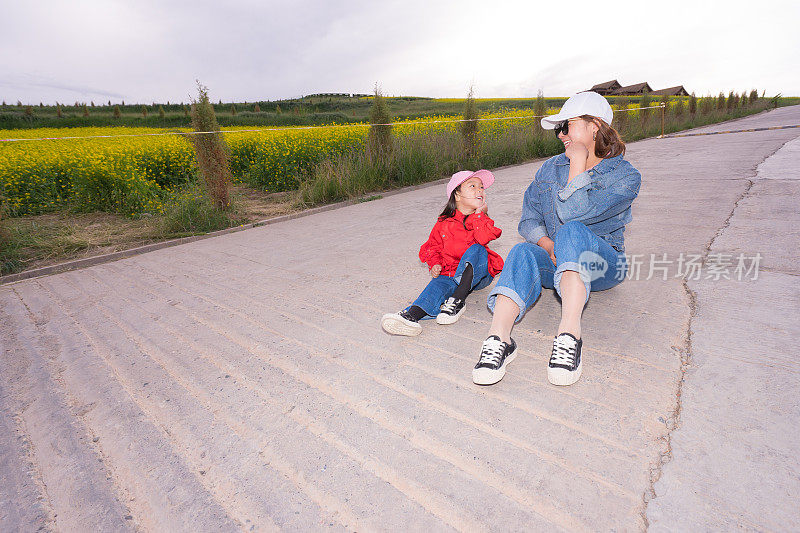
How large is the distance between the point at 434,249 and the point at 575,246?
44.0 inches

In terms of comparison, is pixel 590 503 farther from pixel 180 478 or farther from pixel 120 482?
pixel 120 482

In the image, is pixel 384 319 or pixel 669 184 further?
pixel 669 184

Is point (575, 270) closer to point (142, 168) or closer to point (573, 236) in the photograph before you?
point (573, 236)

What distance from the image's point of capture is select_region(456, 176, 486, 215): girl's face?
2.88 metres

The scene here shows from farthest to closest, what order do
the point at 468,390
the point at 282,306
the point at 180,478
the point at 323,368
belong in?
the point at 282,306, the point at 323,368, the point at 468,390, the point at 180,478

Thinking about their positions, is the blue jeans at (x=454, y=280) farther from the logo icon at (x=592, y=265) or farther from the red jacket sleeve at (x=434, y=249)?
the logo icon at (x=592, y=265)

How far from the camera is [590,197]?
2318 mm

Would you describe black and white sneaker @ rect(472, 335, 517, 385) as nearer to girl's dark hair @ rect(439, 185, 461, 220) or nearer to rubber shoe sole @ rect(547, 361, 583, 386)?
rubber shoe sole @ rect(547, 361, 583, 386)

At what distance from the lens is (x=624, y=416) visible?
5.81ft

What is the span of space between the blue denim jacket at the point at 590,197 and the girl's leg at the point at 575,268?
0.43 feet

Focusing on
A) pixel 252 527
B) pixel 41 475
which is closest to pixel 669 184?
pixel 252 527

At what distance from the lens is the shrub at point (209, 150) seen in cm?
643

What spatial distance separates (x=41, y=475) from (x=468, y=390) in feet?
6.06

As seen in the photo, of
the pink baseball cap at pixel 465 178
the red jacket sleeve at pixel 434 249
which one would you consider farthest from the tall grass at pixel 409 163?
the pink baseball cap at pixel 465 178
